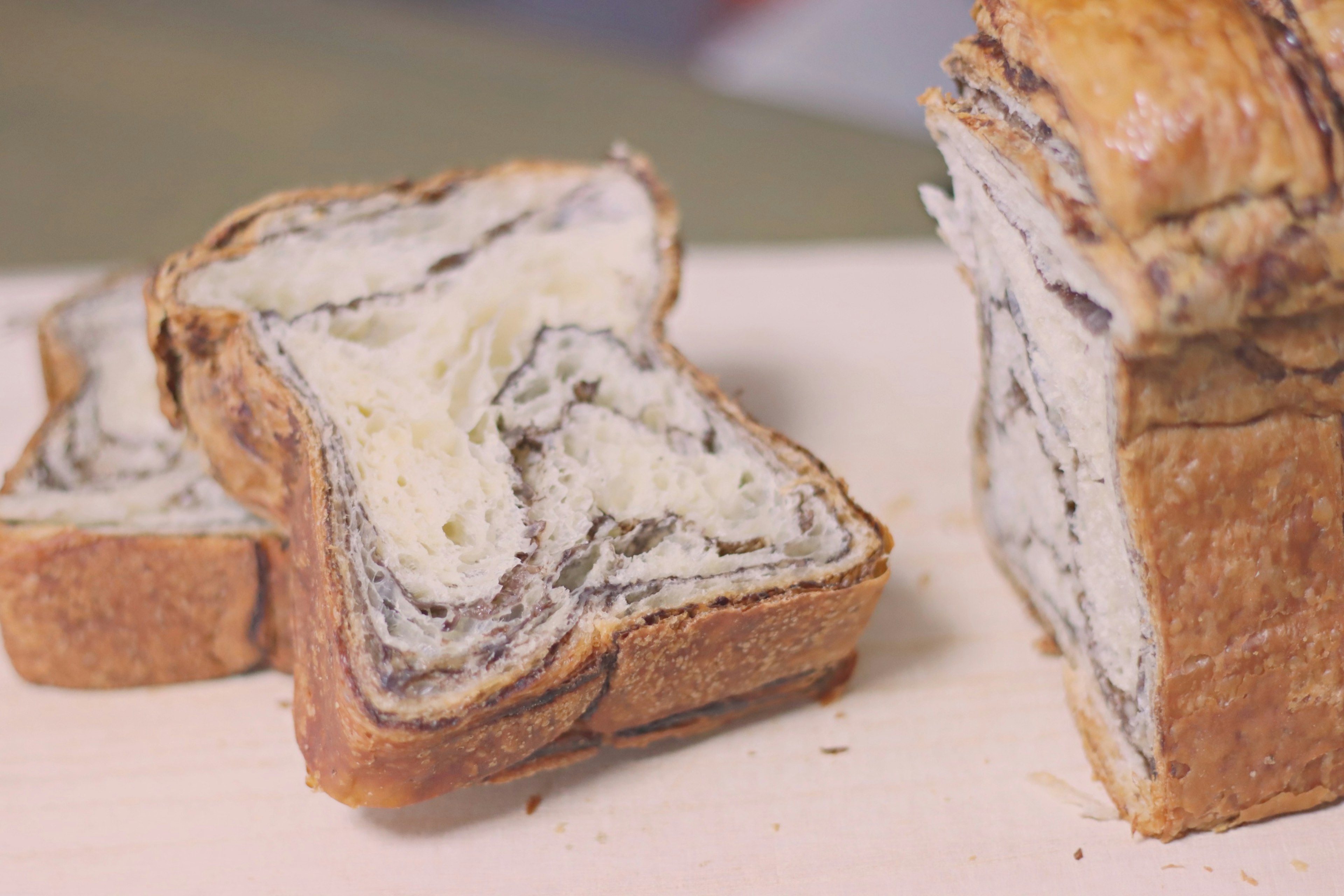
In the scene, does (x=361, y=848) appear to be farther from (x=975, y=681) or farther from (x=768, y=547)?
(x=975, y=681)

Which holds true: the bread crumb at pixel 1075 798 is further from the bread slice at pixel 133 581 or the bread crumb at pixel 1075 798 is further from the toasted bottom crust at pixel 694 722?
the bread slice at pixel 133 581

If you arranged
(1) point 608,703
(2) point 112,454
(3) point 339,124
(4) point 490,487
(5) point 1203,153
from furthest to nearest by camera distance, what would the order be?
(3) point 339,124 → (2) point 112,454 → (4) point 490,487 → (1) point 608,703 → (5) point 1203,153

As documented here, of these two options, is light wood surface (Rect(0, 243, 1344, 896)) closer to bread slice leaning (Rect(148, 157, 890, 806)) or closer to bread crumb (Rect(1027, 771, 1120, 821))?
bread crumb (Rect(1027, 771, 1120, 821))

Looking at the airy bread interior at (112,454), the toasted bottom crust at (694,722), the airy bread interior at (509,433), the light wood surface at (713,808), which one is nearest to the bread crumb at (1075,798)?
the light wood surface at (713,808)

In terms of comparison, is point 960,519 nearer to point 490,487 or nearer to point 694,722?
point 694,722

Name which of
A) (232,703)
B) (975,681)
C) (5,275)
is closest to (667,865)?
(975,681)

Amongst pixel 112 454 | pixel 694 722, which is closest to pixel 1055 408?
pixel 694 722
